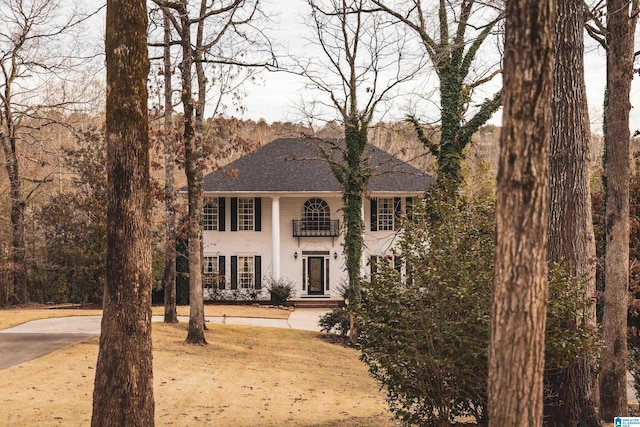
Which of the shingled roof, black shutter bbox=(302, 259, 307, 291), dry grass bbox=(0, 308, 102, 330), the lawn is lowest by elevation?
the lawn

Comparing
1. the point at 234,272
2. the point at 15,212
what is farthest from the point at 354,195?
the point at 15,212

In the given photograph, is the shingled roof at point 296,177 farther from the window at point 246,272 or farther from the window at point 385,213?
the window at point 246,272

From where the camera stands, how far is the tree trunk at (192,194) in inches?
719

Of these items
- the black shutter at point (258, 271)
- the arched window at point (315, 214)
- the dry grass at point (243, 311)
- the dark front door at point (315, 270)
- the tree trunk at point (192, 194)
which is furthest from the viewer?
the dark front door at point (315, 270)

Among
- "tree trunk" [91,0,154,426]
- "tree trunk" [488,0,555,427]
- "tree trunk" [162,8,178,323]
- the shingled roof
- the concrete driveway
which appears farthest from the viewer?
the shingled roof

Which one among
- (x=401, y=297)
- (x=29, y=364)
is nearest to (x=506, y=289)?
(x=401, y=297)

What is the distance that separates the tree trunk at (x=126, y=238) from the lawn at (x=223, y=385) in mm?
3476

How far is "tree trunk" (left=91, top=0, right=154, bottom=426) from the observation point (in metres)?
7.04

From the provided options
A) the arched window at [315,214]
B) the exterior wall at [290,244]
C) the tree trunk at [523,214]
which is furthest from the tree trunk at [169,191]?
the tree trunk at [523,214]

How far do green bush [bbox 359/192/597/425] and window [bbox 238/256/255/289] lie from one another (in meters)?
27.1

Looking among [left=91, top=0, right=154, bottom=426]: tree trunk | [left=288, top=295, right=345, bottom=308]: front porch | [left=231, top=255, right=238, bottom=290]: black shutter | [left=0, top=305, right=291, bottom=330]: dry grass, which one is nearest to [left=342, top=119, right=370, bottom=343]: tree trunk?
[left=0, top=305, right=291, bottom=330]: dry grass

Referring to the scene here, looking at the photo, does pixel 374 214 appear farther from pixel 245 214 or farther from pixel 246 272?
pixel 246 272

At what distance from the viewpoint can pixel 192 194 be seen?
62.1 ft

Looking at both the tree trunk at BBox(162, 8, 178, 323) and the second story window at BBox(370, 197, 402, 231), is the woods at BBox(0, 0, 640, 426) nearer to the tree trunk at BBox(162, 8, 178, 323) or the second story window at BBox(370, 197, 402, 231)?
the tree trunk at BBox(162, 8, 178, 323)
